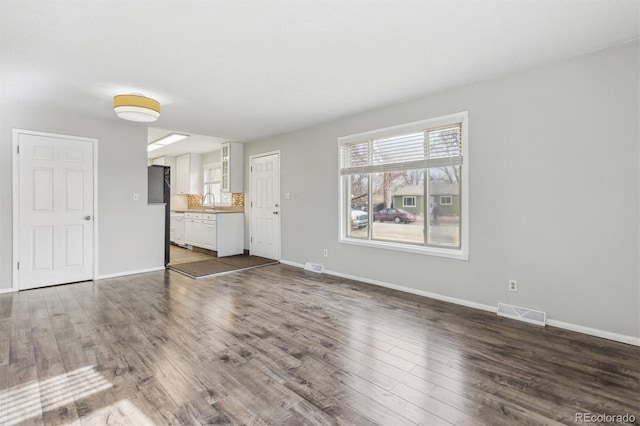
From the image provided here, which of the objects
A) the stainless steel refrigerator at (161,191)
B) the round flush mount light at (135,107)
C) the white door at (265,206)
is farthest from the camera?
the white door at (265,206)

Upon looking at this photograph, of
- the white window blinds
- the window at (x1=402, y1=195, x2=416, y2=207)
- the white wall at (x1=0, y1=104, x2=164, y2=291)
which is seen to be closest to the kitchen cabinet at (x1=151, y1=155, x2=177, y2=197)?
the white wall at (x1=0, y1=104, x2=164, y2=291)

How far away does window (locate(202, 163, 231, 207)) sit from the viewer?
8.28 m

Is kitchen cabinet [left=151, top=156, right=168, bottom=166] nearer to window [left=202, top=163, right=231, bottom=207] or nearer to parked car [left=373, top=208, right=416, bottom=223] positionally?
window [left=202, top=163, right=231, bottom=207]

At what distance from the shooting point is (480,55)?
2.83 metres

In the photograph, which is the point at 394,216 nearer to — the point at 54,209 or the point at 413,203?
the point at 413,203

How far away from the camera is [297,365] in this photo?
7.54 feet

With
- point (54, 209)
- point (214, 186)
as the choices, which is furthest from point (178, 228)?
point (54, 209)

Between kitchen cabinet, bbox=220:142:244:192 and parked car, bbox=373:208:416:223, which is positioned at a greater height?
kitchen cabinet, bbox=220:142:244:192

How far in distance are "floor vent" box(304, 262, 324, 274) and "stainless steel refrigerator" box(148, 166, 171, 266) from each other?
2.57 meters

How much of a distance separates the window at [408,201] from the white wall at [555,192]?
0.68 meters

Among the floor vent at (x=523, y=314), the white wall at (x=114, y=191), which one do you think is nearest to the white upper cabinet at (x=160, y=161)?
the white wall at (x=114, y=191)

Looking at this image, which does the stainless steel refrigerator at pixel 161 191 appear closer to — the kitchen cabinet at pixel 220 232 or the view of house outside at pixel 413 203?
the kitchen cabinet at pixel 220 232

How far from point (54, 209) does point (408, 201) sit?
495 cm

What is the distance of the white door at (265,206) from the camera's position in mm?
6254
